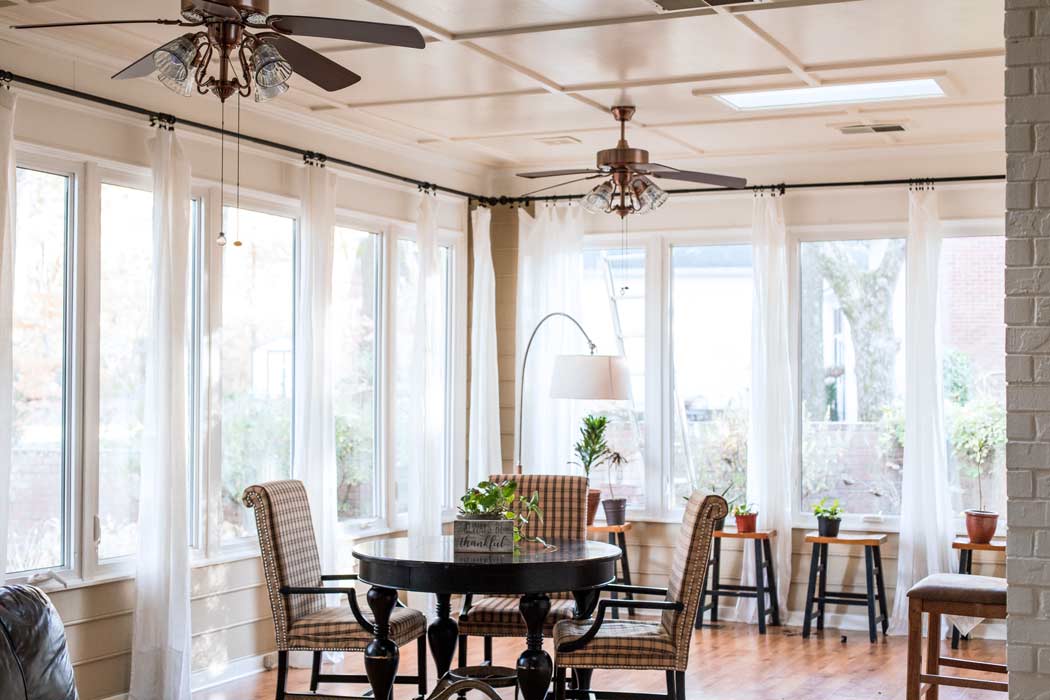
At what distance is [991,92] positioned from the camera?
19.2 feet

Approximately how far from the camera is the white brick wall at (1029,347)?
2.53 m

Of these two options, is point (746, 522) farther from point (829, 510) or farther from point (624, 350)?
point (624, 350)

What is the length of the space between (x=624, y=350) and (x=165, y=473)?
3630mm

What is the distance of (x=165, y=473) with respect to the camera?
5.26 m

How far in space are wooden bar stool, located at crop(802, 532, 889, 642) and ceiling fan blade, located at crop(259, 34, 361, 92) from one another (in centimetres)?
449

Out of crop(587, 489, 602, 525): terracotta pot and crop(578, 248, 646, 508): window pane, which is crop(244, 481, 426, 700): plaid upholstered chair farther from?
crop(578, 248, 646, 508): window pane

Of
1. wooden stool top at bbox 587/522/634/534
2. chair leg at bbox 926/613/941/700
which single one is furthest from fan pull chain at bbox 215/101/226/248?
chair leg at bbox 926/613/941/700

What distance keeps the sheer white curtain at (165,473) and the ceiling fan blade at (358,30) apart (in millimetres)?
2191

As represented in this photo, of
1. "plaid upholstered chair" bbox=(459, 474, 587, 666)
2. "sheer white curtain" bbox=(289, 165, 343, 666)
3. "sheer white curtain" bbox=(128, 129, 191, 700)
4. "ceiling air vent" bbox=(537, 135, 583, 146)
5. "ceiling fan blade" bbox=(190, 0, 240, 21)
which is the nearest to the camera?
"ceiling fan blade" bbox=(190, 0, 240, 21)

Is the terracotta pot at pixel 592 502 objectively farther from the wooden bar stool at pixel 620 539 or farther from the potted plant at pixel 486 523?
the potted plant at pixel 486 523

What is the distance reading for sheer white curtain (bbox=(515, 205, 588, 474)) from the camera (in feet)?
26.0

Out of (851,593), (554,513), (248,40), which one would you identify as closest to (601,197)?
(554,513)

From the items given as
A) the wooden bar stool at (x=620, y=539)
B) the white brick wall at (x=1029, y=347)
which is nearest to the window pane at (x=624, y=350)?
the wooden bar stool at (x=620, y=539)

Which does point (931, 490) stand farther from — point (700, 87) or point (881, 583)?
point (700, 87)
